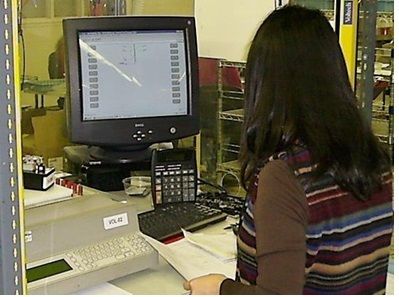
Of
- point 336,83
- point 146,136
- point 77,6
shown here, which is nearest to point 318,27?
point 336,83

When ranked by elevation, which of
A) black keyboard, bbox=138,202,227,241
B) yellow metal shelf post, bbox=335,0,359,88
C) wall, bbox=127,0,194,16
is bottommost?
black keyboard, bbox=138,202,227,241

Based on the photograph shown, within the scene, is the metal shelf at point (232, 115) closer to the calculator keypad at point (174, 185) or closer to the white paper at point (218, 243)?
the calculator keypad at point (174, 185)

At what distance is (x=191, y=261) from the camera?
5.60ft

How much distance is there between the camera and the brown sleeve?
121cm

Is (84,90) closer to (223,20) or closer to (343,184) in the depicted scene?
(223,20)

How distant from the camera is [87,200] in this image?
5.41 feet

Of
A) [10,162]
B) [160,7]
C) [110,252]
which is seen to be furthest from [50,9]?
[10,162]

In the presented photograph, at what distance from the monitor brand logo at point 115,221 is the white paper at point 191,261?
3.8 inches

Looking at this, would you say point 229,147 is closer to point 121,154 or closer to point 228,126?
point 228,126

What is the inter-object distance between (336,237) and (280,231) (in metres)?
0.13

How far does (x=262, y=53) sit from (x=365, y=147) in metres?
0.27

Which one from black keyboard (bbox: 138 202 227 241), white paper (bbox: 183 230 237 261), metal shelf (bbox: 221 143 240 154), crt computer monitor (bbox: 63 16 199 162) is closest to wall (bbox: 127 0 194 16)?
crt computer monitor (bbox: 63 16 199 162)

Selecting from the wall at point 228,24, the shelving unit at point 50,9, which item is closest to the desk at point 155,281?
the wall at point 228,24

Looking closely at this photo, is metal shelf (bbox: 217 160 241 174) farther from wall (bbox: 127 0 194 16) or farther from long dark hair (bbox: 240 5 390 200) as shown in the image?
long dark hair (bbox: 240 5 390 200)
